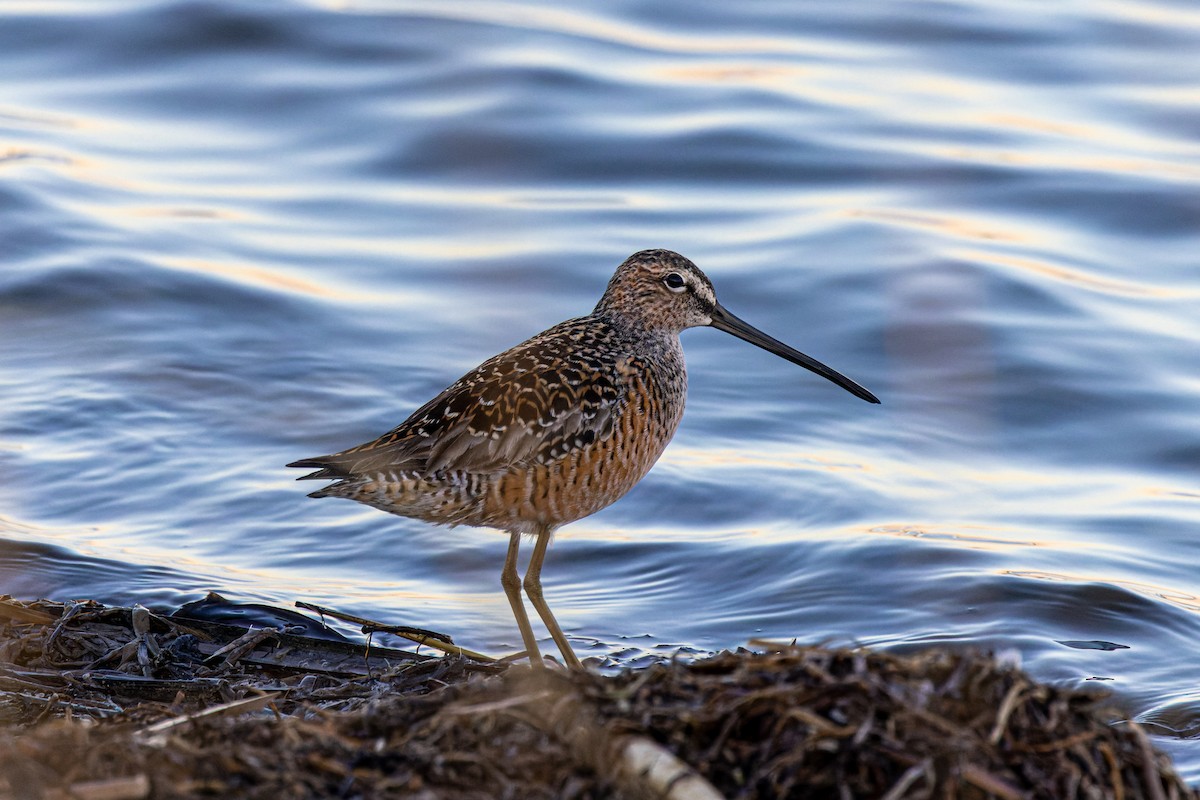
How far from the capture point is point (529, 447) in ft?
17.9

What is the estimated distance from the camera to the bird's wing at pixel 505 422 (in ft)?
17.9

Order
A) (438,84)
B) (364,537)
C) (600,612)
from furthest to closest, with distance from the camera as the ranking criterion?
(438,84), (364,537), (600,612)

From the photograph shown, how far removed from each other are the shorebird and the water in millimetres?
837

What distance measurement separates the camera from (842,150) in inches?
490

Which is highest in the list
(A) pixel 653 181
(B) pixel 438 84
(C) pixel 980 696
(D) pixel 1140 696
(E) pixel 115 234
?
(B) pixel 438 84

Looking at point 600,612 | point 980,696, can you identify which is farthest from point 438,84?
point 980,696

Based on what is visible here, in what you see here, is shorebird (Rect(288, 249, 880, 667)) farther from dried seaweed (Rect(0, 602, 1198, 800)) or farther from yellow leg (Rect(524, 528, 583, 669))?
dried seaweed (Rect(0, 602, 1198, 800))

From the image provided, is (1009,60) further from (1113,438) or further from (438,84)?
(1113,438)

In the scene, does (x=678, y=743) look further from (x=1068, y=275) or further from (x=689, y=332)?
(x=1068, y=275)

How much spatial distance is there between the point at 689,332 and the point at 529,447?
4866mm

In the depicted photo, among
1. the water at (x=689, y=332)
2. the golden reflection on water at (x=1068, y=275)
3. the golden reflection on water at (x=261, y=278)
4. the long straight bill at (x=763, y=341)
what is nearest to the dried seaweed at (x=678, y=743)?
the water at (x=689, y=332)

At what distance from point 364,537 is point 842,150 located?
21.2 feet

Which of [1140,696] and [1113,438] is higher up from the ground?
[1113,438]

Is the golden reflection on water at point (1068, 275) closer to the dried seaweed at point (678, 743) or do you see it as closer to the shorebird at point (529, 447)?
the shorebird at point (529, 447)
